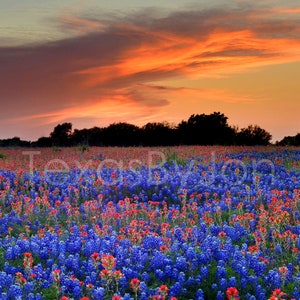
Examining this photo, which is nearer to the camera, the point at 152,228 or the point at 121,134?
the point at 152,228

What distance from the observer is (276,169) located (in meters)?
15.7

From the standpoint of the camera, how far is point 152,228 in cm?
959

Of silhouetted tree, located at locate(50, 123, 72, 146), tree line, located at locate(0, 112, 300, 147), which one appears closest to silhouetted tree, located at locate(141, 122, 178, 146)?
tree line, located at locate(0, 112, 300, 147)

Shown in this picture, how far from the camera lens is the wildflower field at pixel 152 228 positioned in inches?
255

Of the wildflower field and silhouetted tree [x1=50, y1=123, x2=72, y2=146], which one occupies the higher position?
silhouetted tree [x1=50, y1=123, x2=72, y2=146]

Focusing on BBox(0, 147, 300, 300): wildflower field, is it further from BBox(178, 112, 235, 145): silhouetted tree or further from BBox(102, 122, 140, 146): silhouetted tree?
BBox(102, 122, 140, 146): silhouetted tree

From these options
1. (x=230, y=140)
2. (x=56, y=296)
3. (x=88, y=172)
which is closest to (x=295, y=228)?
(x=56, y=296)

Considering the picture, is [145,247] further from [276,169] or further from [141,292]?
[276,169]

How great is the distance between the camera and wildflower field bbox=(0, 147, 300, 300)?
649 cm

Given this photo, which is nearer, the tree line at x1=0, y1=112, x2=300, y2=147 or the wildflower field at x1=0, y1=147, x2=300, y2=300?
the wildflower field at x1=0, y1=147, x2=300, y2=300

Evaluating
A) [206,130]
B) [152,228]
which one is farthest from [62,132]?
[152,228]

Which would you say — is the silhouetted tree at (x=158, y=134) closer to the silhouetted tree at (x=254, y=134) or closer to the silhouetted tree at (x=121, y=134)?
the silhouetted tree at (x=121, y=134)

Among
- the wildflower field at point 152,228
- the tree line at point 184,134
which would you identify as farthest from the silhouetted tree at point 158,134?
the wildflower field at point 152,228

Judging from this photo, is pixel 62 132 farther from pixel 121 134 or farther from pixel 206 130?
pixel 206 130
